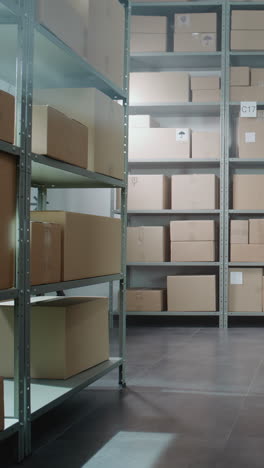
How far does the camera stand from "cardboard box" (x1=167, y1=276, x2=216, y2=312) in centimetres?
543

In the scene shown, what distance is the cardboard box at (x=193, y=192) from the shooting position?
18.0ft

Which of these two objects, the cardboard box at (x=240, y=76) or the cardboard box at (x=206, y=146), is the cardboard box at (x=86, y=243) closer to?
the cardboard box at (x=206, y=146)

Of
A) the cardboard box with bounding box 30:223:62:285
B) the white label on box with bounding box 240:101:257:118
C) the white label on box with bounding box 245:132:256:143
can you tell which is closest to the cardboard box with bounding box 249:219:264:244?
the white label on box with bounding box 245:132:256:143

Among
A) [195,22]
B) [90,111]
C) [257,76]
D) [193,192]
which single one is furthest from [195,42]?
[90,111]

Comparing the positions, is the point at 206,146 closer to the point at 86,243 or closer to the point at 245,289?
the point at 245,289

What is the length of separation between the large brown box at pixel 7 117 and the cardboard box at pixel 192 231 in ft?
11.6

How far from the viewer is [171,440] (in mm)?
2293

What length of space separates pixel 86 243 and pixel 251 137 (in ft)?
10.5

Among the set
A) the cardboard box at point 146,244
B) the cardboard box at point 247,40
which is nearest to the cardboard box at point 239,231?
the cardboard box at point 146,244

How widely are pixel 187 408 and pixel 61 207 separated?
11.7ft

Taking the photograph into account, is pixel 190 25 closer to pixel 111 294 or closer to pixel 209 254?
pixel 209 254

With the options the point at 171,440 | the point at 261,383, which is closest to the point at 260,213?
the point at 261,383

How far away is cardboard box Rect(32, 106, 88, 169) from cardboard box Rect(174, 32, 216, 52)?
10.9 ft

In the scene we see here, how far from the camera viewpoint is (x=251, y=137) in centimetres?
552
